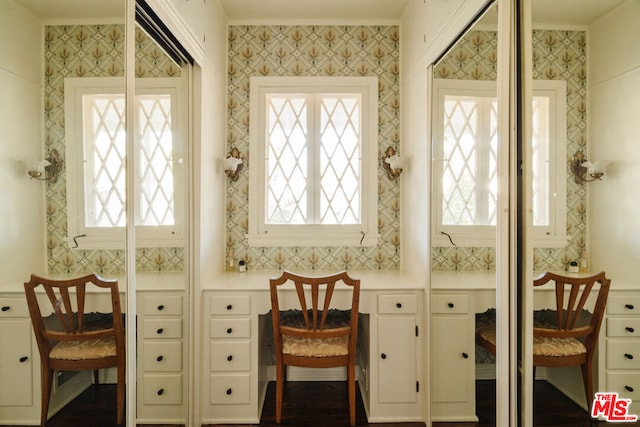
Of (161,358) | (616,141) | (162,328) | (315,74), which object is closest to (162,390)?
(161,358)

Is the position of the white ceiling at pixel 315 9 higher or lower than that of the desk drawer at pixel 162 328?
higher

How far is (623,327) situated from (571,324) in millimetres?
203

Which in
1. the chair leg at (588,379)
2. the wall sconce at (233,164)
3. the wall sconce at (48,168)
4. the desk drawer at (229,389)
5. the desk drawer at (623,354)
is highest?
the wall sconce at (233,164)

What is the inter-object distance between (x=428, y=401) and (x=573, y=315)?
1381 millimetres

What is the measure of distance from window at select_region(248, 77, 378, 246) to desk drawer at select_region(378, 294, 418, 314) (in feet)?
2.21

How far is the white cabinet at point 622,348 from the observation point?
2.92 ft

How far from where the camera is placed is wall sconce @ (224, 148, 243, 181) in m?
2.59

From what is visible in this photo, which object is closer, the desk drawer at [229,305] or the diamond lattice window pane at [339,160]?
the desk drawer at [229,305]

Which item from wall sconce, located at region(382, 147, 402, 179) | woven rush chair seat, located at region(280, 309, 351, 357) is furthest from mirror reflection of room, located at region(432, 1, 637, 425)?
wall sconce, located at region(382, 147, 402, 179)

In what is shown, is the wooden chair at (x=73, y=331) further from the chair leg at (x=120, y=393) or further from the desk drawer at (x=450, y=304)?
the desk drawer at (x=450, y=304)

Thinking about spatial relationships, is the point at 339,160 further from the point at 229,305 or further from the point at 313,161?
the point at 229,305

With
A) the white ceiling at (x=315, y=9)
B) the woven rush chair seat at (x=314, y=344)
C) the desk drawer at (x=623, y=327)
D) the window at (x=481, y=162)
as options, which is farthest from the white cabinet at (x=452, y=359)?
the white ceiling at (x=315, y=9)

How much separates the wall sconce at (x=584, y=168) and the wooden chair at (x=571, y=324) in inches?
12.0

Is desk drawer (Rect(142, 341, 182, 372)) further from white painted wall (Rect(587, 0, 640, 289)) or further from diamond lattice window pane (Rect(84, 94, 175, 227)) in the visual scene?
white painted wall (Rect(587, 0, 640, 289))
